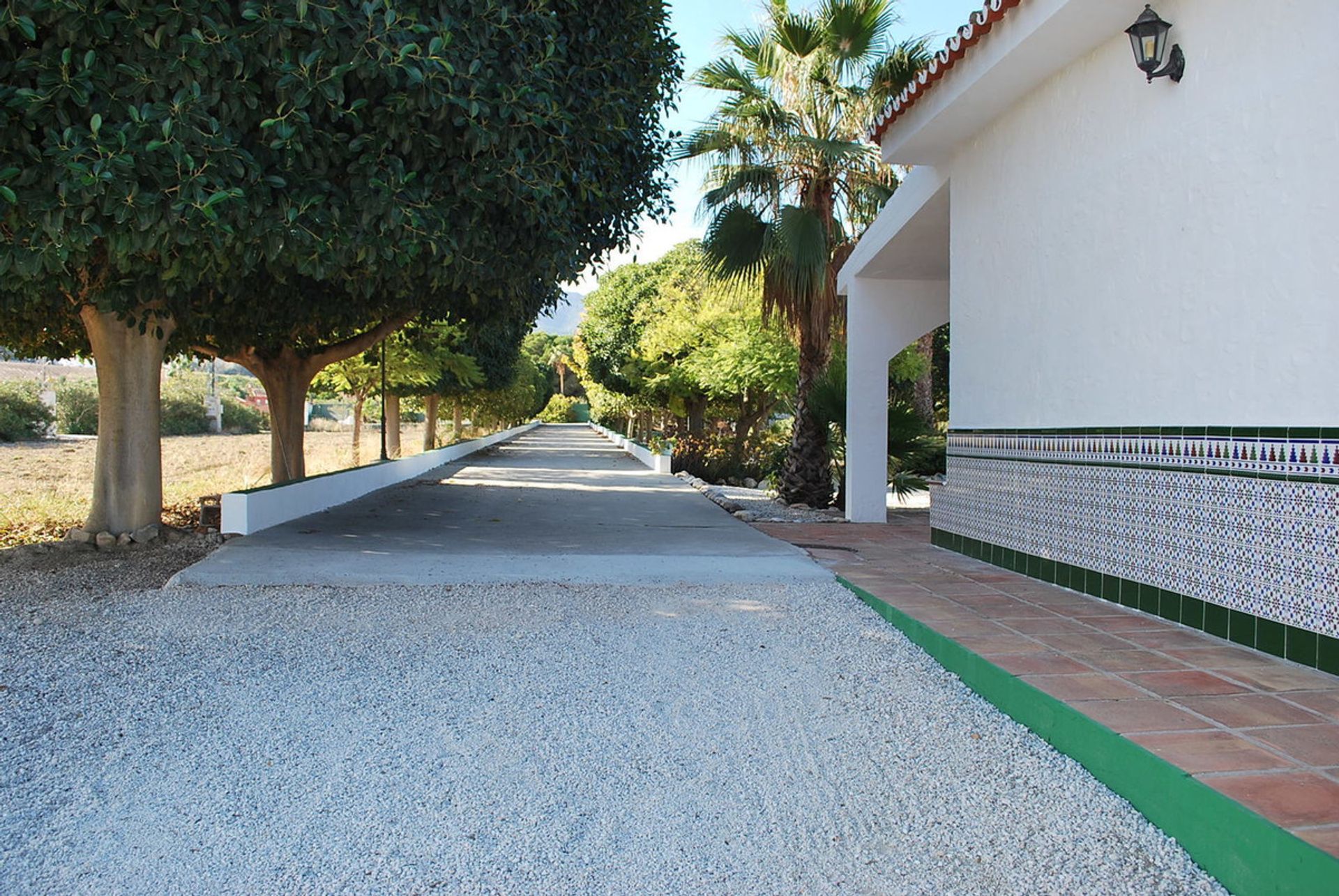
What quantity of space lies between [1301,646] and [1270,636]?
204 millimetres

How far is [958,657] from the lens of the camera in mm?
5090

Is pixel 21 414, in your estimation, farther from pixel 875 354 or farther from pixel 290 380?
pixel 875 354

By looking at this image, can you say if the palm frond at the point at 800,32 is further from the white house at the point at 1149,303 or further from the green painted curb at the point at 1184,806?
the green painted curb at the point at 1184,806

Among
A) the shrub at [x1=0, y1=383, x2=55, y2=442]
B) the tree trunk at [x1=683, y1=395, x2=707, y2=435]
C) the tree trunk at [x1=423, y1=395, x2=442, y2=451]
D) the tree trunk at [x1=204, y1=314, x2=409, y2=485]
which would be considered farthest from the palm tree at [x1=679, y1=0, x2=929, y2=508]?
the shrub at [x1=0, y1=383, x2=55, y2=442]

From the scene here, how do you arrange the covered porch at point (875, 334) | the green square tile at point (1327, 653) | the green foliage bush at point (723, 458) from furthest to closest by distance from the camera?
the green foliage bush at point (723, 458) → the covered porch at point (875, 334) → the green square tile at point (1327, 653)

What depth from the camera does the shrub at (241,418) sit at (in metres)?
54.9

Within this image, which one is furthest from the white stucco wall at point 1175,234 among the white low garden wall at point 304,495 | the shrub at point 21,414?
the shrub at point 21,414

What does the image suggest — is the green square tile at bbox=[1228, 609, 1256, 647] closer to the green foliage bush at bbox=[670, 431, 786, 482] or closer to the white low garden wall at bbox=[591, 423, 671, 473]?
the green foliage bush at bbox=[670, 431, 786, 482]

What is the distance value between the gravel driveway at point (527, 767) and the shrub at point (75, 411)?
44.9m

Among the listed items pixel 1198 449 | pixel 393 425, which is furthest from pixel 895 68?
pixel 393 425

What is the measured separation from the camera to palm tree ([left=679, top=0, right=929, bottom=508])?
37.4ft

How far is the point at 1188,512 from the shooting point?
5391mm

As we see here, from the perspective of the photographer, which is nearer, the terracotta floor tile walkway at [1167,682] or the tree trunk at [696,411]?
the terracotta floor tile walkway at [1167,682]

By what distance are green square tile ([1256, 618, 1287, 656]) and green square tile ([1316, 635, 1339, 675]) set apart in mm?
206
